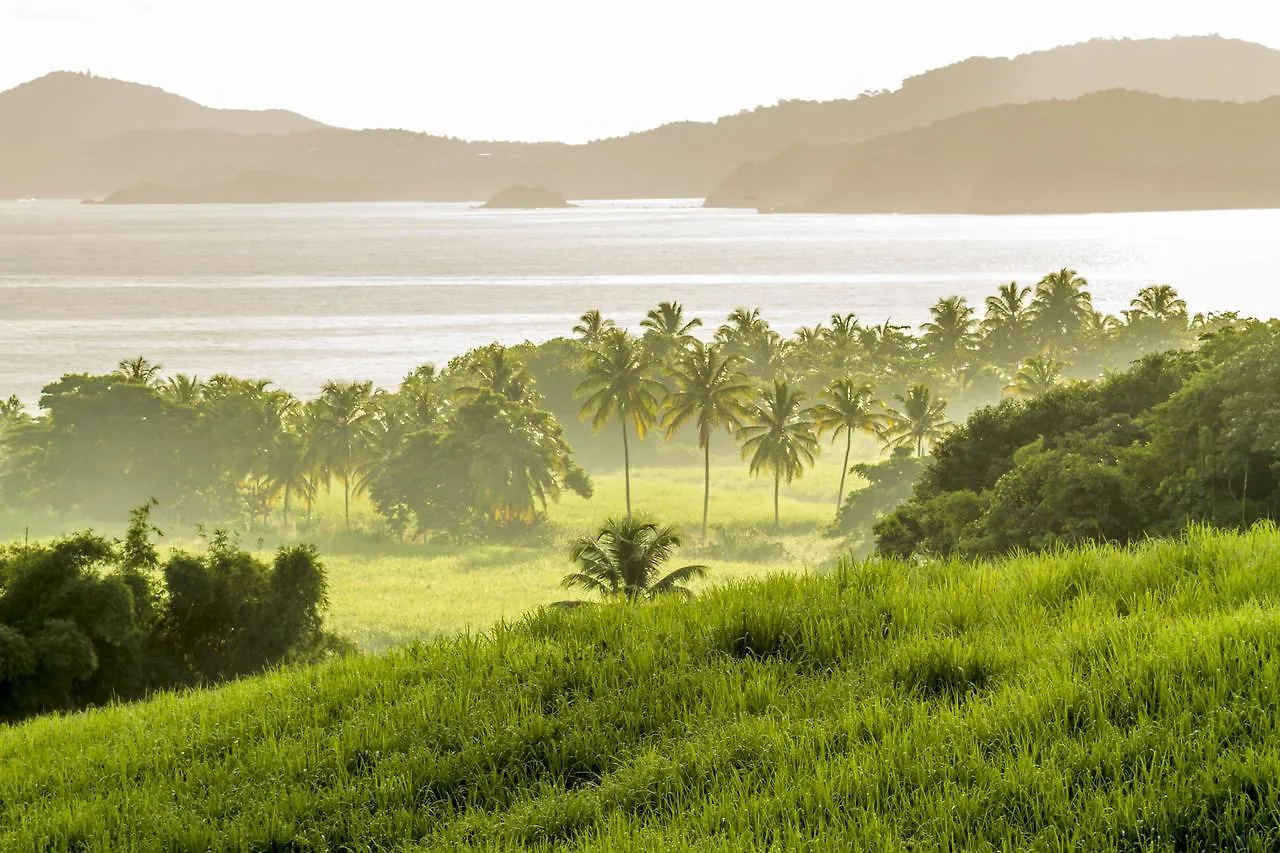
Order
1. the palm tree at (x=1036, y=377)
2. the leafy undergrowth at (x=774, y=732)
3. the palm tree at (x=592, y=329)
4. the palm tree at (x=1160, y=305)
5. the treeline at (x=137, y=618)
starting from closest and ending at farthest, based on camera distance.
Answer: the leafy undergrowth at (x=774, y=732)
the treeline at (x=137, y=618)
the palm tree at (x=1036, y=377)
the palm tree at (x=592, y=329)
the palm tree at (x=1160, y=305)

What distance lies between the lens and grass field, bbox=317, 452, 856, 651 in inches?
1971

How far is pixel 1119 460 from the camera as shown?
94.3 ft

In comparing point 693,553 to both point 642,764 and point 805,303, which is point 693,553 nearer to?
point 642,764

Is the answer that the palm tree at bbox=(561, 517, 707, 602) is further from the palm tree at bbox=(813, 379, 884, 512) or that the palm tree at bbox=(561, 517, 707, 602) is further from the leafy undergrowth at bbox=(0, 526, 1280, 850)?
the palm tree at bbox=(813, 379, 884, 512)

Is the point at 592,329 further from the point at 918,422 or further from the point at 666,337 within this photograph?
the point at 918,422

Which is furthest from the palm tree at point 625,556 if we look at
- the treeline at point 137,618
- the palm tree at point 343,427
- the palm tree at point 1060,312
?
the palm tree at point 1060,312

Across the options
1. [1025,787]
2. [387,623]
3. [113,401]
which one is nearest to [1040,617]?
[1025,787]

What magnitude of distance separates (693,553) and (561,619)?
57.6 metres

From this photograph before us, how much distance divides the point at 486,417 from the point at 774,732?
67.4 metres

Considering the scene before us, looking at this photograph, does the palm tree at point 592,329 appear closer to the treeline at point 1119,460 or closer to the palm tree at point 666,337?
the palm tree at point 666,337

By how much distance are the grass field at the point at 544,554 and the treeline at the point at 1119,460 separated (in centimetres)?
1136

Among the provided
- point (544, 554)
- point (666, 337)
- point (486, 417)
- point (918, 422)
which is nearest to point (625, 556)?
point (544, 554)

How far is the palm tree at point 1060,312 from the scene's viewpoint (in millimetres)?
96312

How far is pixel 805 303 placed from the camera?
177750 mm
